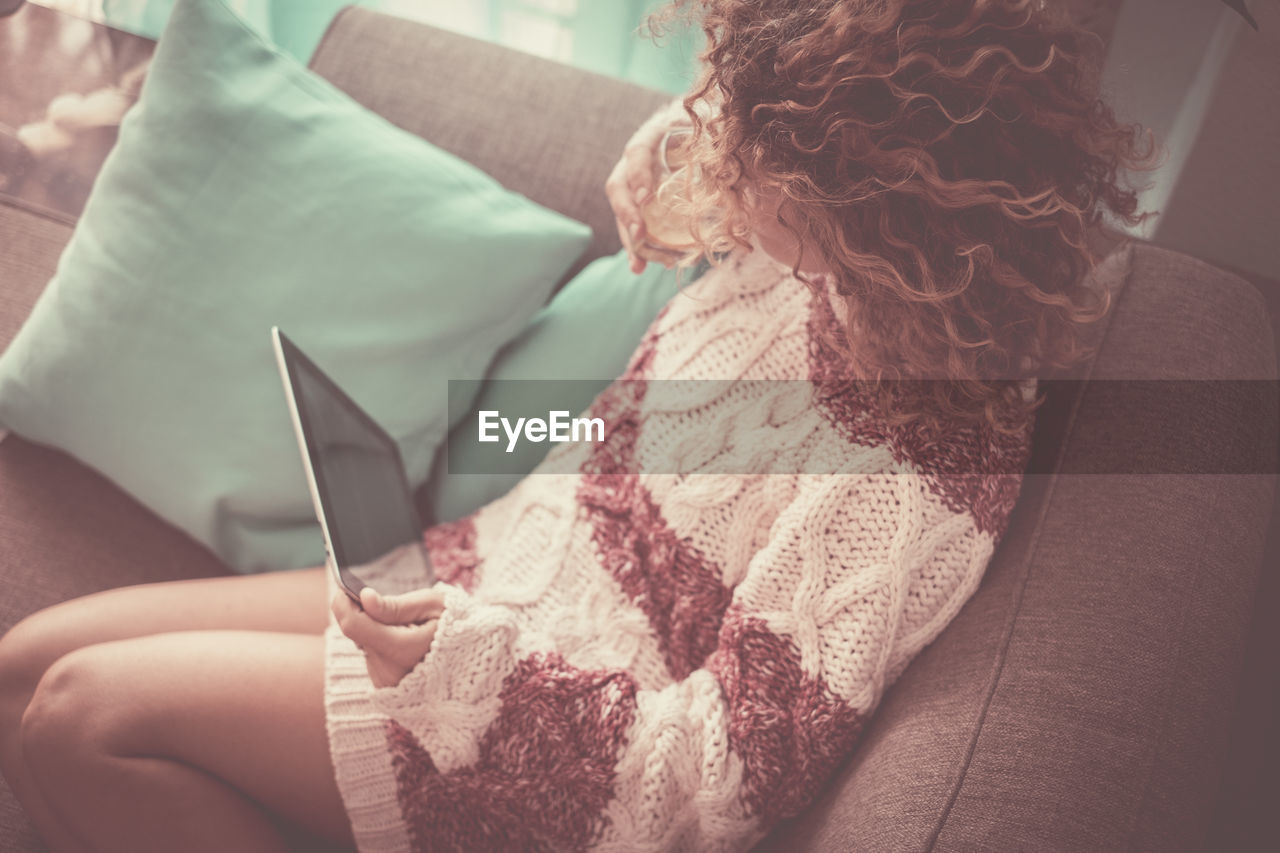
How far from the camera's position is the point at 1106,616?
0.71 m

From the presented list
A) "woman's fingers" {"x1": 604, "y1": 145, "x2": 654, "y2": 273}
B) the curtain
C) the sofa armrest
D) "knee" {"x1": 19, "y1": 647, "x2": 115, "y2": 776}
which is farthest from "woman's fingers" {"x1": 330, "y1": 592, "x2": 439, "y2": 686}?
the curtain

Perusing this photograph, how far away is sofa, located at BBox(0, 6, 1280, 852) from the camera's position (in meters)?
0.65

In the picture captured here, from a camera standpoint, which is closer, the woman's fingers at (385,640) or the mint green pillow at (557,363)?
the woman's fingers at (385,640)

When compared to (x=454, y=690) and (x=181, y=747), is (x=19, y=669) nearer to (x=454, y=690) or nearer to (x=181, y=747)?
(x=181, y=747)

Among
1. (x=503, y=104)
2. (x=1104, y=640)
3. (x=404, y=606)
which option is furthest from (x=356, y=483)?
(x=1104, y=640)

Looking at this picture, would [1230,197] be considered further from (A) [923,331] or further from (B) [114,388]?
(B) [114,388]

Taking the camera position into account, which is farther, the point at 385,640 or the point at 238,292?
the point at 238,292

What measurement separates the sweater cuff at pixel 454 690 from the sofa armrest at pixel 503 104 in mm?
622

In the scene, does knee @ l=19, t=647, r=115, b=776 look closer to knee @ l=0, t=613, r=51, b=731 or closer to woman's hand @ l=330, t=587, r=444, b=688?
knee @ l=0, t=613, r=51, b=731

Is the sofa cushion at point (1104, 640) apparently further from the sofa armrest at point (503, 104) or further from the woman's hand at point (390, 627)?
the sofa armrest at point (503, 104)

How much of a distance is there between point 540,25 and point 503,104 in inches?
28.7

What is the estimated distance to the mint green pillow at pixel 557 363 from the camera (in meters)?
1.09

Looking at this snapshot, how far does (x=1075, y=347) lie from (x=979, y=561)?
0.69 ft

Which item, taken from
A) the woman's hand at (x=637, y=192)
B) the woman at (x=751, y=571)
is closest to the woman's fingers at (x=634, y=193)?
the woman's hand at (x=637, y=192)
